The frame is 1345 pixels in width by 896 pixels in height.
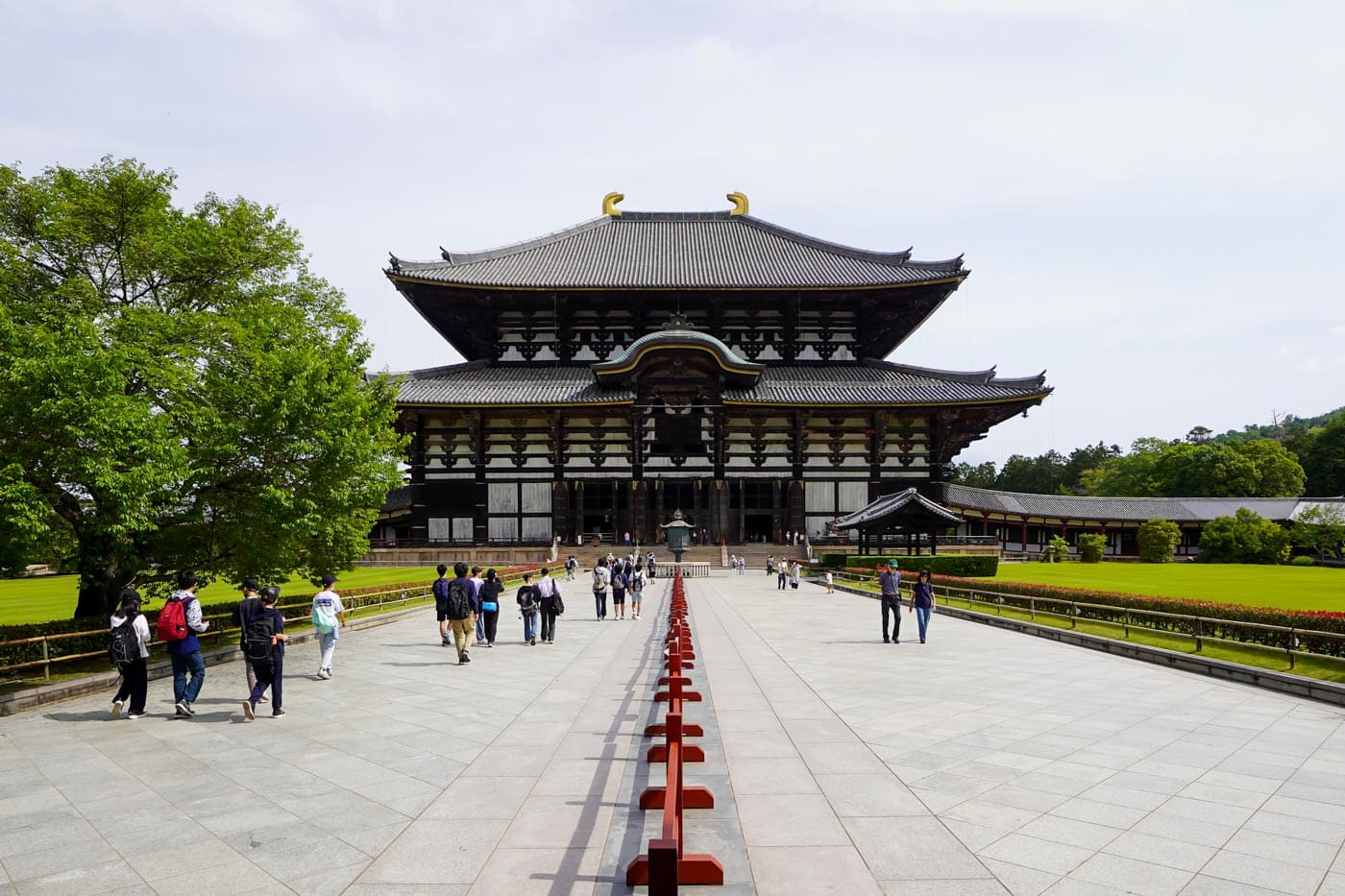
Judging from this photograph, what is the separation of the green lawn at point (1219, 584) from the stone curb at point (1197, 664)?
658 cm

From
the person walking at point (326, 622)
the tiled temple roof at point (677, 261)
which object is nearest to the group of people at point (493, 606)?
the person walking at point (326, 622)

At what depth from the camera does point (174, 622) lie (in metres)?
10.2

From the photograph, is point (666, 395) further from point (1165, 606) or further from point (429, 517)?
point (1165, 606)

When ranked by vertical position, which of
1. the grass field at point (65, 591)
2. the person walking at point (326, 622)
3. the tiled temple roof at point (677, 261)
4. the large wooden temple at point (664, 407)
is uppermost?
the tiled temple roof at point (677, 261)

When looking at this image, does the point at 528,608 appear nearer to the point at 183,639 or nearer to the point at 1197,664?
the point at 183,639

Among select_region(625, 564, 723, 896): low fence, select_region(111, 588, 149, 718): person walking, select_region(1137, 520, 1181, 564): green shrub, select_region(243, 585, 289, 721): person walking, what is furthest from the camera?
select_region(1137, 520, 1181, 564): green shrub

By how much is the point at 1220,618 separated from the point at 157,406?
21637 mm

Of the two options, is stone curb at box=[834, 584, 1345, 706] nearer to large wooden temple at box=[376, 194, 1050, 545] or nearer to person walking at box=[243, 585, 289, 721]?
person walking at box=[243, 585, 289, 721]

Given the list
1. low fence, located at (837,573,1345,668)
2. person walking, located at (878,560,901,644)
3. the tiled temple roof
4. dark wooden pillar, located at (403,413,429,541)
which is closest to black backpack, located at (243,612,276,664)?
A: person walking, located at (878,560,901,644)

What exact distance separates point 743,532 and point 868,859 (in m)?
39.3

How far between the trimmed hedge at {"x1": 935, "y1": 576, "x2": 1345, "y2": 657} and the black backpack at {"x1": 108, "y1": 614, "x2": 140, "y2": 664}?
58.2ft

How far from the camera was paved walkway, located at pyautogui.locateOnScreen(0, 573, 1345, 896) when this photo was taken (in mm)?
5223

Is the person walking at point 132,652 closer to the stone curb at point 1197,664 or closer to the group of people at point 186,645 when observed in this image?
the group of people at point 186,645

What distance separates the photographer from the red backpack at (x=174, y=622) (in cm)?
1010
